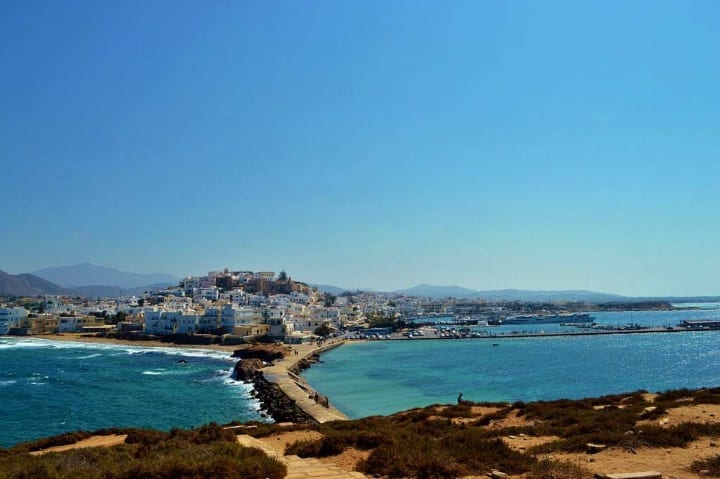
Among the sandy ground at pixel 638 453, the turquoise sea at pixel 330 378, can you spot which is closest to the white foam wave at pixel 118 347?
the turquoise sea at pixel 330 378

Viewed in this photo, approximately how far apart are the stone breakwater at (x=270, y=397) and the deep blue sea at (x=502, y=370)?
283cm

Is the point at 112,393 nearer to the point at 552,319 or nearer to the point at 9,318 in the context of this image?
the point at 9,318

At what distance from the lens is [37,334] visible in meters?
77.9

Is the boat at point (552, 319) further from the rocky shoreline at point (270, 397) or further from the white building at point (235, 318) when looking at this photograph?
the rocky shoreline at point (270, 397)

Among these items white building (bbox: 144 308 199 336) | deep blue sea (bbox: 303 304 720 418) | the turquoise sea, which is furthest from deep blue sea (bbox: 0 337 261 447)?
white building (bbox: 144 308 199 336)

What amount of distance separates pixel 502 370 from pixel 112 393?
98.8 ft

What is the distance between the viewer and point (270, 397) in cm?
3033

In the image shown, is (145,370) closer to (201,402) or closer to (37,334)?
(201,402)

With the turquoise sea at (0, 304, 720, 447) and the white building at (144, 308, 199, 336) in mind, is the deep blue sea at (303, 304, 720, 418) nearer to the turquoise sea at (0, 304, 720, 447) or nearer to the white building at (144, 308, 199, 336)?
the turquoise sea at (0, 304, 720, 447)

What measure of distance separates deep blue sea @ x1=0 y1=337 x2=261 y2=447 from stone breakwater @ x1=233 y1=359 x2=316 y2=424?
2.60ft

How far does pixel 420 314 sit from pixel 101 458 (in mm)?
146551

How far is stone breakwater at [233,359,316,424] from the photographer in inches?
980

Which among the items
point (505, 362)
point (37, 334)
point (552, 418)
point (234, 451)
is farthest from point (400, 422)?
point (37, 334)

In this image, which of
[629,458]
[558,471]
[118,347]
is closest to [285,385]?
[629,458]
